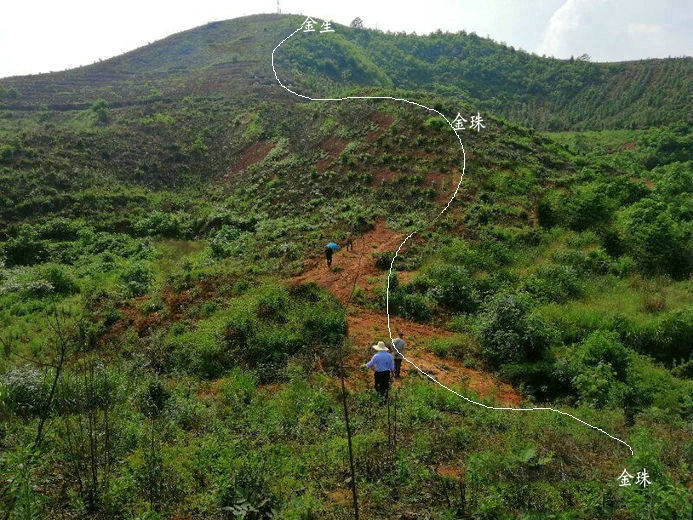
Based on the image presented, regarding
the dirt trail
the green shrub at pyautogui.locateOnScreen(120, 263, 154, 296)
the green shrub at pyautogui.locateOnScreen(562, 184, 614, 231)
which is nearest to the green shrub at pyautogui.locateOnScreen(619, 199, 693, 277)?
the green shrub at pyautogui.locateOnScreen(562, 184, 614, 231)

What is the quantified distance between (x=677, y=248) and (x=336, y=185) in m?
10.8

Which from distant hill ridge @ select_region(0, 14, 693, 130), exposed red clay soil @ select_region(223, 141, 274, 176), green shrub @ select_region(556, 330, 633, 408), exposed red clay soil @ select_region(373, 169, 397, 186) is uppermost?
distant hill ridge @ select_region(0, 14, 693, 130)

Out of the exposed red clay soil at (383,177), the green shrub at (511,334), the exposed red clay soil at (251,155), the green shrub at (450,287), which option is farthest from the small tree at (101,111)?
the green shrub at (511,334)

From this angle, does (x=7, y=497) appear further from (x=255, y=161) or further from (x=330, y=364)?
(x=255, y=161)

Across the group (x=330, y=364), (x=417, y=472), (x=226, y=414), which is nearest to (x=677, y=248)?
(x=330, y=364)

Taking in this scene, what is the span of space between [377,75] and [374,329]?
44548mm

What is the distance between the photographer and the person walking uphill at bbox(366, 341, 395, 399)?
717cm

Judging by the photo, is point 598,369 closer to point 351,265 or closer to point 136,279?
point 351,265

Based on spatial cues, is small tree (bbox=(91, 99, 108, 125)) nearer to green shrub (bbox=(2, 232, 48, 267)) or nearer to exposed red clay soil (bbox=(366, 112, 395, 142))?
green shrub (bbox=(2, 232, 48, 267))

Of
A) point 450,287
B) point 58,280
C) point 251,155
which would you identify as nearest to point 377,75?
point 251,155

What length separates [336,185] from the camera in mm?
18594

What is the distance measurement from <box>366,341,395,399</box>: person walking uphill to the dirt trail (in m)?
0.57

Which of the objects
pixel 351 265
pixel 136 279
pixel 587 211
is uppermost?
pixel 587 211

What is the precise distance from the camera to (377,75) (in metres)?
50.0
